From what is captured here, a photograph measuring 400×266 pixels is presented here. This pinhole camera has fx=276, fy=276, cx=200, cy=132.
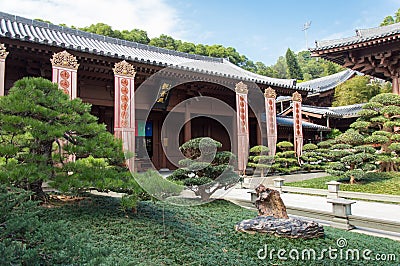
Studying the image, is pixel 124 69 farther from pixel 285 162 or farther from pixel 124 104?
pixel 285 162

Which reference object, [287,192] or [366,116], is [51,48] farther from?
[366,116]

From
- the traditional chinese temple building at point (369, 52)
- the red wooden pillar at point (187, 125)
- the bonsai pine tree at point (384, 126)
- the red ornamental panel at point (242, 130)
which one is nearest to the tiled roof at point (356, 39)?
the traditional chinese temple building at point (369, 52)

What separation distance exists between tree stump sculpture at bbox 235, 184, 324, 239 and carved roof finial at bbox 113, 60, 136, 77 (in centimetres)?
603

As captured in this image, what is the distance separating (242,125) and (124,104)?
16.3 feet

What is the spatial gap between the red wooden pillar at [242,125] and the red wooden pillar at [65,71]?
6.26 meters

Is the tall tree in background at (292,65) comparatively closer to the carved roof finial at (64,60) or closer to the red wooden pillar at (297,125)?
the red wooden pillar at (297,125)

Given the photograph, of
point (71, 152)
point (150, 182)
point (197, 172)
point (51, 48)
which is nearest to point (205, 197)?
point (197, 172)

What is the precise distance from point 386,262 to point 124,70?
8113mm

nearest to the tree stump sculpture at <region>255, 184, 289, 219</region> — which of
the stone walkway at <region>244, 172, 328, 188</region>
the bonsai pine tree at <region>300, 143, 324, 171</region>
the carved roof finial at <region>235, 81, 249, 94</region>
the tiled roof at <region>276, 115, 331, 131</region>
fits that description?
the stone walkway at <region>244, 172, 328, 188</region>

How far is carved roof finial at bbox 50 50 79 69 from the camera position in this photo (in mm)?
7773

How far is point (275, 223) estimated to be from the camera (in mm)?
4551

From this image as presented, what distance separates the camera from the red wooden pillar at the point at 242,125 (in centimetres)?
1154

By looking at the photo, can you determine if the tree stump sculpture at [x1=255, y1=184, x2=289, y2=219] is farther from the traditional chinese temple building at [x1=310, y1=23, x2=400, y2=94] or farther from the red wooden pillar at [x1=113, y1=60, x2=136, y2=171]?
the traditional chinese temple building at [x1=310, y1=23, x2=400, y2=94]

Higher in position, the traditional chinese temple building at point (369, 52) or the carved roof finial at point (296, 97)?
the traditional chinese temple building at point (369, 52)
